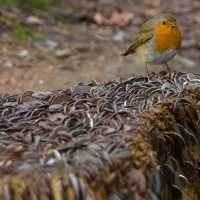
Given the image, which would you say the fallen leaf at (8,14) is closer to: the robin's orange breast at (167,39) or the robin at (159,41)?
the robin at (159,41)

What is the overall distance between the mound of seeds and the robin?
172 centimetres

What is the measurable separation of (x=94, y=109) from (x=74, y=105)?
0.15m

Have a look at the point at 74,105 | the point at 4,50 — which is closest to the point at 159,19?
the point at 74,105

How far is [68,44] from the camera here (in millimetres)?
8836

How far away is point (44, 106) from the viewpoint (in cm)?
279

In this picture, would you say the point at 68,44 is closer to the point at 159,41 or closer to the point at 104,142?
the point at 159,41

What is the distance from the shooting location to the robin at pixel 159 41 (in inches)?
202

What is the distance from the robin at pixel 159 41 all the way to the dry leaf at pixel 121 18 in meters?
5.55

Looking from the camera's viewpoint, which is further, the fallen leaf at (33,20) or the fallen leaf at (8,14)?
the fallen leaf at (33,20)

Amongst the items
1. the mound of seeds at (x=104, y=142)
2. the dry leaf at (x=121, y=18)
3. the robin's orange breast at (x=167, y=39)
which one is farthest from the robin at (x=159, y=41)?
the dry leaf at (x=121, y=18)

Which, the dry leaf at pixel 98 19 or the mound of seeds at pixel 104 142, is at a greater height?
the dry leaf at pixel 98 19

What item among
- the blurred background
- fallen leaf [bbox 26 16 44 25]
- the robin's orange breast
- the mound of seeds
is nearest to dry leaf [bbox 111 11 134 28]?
the blurred background

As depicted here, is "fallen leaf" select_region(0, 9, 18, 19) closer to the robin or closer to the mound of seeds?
the robin

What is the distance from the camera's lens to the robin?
513 cm
